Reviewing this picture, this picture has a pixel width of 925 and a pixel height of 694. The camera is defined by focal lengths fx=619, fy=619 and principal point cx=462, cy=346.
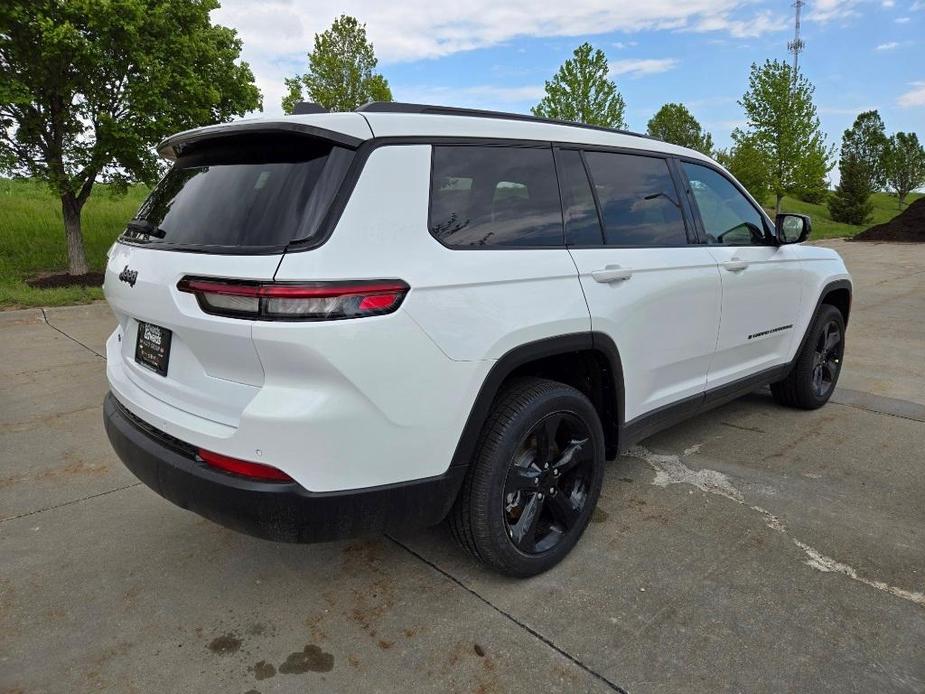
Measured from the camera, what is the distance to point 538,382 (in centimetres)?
253

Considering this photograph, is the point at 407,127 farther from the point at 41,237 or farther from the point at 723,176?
the point at 41,237

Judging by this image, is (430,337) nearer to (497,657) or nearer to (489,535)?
(489,535)

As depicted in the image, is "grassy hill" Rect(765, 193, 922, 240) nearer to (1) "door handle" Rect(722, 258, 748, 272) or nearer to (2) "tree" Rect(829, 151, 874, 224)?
(2) "tree" Rect(829, 151, 874, 224)

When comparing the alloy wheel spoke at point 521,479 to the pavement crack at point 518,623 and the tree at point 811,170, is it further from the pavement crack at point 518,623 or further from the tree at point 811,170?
the tree at point 811,170

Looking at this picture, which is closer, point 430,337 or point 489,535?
point 430,337

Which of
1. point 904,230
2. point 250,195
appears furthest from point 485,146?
point 904,230

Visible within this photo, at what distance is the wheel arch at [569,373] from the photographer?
2.21 metres

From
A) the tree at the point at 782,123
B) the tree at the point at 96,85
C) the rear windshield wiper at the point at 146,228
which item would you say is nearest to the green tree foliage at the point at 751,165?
the tree at the point at 782,123

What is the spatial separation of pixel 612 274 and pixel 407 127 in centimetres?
110

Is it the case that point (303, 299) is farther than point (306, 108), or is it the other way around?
point (306, 108)

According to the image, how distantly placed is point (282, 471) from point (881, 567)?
2.51 m

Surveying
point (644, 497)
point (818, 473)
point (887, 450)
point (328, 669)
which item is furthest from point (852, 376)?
point (328, 669)

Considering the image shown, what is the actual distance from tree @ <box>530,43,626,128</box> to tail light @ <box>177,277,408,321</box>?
61.0 feet

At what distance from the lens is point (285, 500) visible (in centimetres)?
192
